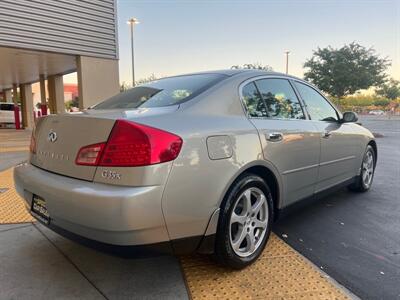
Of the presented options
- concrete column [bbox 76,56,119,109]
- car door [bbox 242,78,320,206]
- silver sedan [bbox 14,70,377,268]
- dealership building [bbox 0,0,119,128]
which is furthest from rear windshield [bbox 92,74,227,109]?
concrete column [bbox 76,56,119,109]

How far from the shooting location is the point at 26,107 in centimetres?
2234

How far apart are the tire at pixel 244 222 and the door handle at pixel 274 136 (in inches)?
13.5

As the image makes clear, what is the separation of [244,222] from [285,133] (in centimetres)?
87

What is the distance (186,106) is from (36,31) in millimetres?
9508

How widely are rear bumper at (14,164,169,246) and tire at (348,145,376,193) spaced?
349 centimetres

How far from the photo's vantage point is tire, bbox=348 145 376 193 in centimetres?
479

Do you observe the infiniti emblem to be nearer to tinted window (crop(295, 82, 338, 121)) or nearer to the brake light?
the brake light

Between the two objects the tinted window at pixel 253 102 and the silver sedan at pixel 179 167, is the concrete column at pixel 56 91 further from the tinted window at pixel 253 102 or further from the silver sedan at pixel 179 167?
the tinted window at pixel 253 102

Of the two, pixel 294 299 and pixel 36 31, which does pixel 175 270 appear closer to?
pixel 294 299

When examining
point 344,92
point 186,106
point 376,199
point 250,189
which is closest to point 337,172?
point 376,199

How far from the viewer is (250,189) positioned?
2.73 meters

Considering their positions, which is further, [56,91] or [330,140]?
[56,91]

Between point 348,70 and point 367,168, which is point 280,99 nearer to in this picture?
point 367,168

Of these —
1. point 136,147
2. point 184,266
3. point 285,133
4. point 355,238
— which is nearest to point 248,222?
point 184,266
